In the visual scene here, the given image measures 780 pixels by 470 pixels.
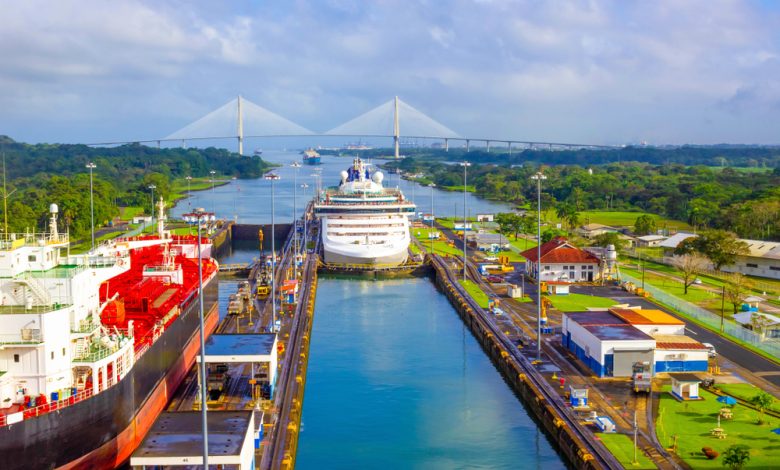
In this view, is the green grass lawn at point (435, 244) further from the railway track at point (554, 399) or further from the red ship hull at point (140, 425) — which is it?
the red ship hull at point (140, 425)

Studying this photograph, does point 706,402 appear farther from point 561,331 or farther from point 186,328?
point 186,328

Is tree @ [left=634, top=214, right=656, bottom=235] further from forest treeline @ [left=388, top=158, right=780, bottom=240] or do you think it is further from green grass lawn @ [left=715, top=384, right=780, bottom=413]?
green grass lawn @ [left=715, top=384, right=780, bottom=413]

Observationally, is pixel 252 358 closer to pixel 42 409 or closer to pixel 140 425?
pixel 140 425

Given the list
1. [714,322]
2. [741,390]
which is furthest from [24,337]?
[714,322]

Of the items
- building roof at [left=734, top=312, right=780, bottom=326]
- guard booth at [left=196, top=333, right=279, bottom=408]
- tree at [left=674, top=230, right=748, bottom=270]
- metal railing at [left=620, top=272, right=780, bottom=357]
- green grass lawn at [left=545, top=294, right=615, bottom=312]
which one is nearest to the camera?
guard booth at [left=196, top=333, right=279, bottom=408]

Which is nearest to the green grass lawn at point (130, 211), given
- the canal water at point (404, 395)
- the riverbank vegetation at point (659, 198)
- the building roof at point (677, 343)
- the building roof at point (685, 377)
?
the riverbank vegetation at point (659, 198)

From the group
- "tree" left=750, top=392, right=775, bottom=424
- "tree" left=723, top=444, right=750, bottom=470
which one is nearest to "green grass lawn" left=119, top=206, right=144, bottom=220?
"tree" left=750, top=392, right=775, bottom=424
